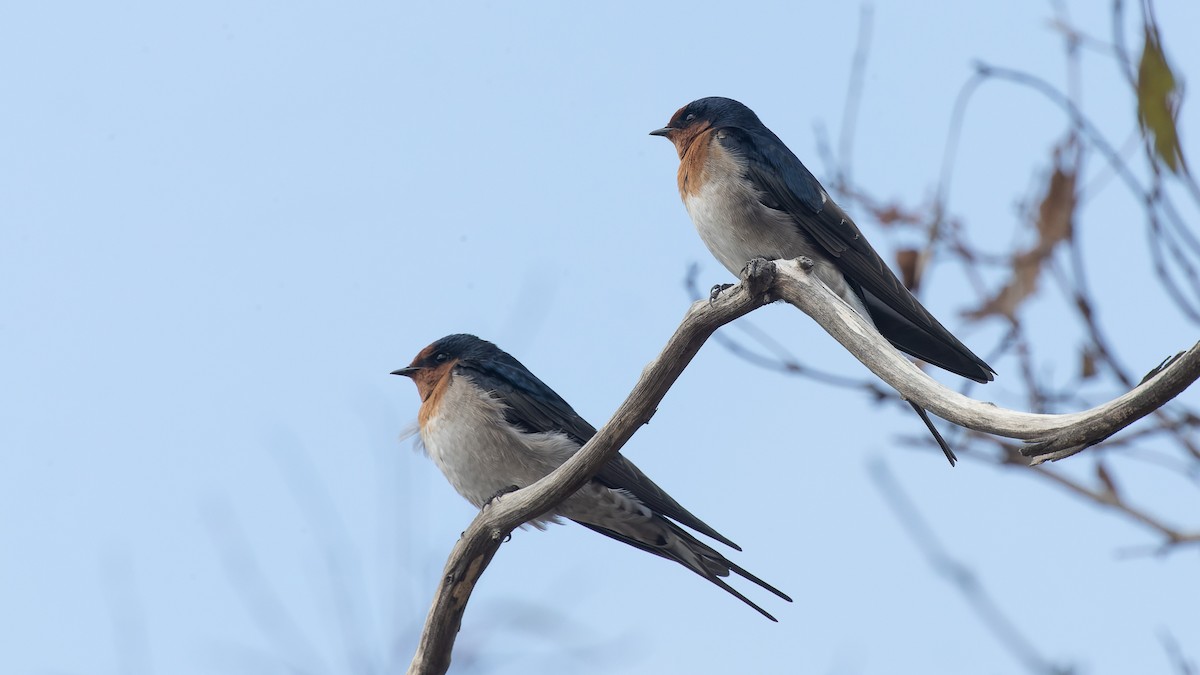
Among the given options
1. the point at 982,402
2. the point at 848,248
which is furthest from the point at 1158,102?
the point at 848,248

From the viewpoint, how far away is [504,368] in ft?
19.5

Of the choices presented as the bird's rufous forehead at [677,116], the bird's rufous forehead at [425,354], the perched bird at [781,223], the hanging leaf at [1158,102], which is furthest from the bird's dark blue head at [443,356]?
the hanging leaf at [1158,102]

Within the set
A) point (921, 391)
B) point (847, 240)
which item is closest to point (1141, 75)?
point (921, 391)

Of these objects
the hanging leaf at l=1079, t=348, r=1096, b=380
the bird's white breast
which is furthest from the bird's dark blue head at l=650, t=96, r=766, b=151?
the hanging leaf at l=1079, t=348, r=1096, b=380

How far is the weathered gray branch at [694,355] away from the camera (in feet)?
8.27

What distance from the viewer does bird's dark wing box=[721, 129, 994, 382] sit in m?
4.71

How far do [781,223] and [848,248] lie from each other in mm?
291

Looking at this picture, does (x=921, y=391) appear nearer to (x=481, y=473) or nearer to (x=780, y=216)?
(x=780, y=216)

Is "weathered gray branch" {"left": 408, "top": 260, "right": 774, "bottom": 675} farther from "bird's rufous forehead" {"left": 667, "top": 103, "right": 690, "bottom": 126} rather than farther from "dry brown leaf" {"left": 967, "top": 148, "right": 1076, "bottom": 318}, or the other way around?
"bird's rufous forehead" {"left": 667, "top": 103, "right": 690, "bottom": 126}

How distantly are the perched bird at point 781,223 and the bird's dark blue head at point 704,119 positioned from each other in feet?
0.54

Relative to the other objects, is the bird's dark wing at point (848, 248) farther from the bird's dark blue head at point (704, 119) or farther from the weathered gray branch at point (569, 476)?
the weathered gray branch at point (569, 476)

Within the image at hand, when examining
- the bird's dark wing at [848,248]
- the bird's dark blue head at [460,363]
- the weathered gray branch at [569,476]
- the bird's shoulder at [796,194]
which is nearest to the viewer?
the weathered gray branch at [569,476]

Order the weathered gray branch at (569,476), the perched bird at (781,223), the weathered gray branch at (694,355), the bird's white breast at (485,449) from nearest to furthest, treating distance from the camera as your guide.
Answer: the weathered gray branch at (694,355), the weathered gray branch at (569,476), the perched bird at (781,223), the bird's white breast at (485,449)

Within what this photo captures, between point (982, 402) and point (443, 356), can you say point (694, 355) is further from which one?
point (443, 356)
